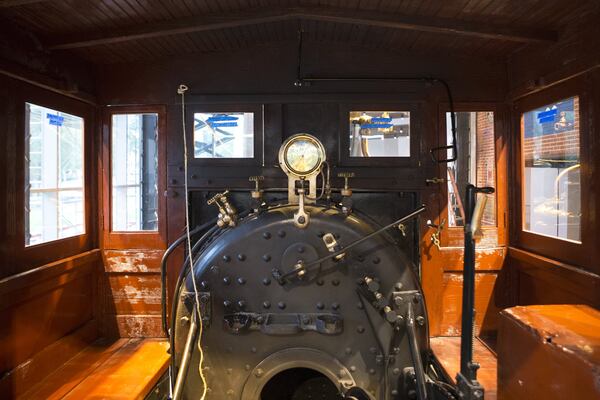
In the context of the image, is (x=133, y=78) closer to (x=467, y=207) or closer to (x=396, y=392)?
(x=467, y=207)

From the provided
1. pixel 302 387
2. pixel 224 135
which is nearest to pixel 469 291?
pixel 302 387

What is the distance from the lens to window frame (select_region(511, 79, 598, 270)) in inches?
102

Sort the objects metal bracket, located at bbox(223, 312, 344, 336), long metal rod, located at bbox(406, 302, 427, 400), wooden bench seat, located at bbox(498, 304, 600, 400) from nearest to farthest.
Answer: wooden bench seat, located at bbox(498, 304, 600, 400) → long metal rod, located at bbox(406, 302, 427, 400) → metal bracket, located at bbox(223, 312, 344, 336)

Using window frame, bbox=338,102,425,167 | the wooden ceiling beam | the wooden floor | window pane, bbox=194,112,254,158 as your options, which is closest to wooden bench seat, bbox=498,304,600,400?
the wooden floor

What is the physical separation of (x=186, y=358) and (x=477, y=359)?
226cm

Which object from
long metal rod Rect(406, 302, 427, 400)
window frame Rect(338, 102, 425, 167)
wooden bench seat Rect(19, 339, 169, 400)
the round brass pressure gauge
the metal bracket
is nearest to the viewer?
long metal rod Rect(406, 302, 427, 400)

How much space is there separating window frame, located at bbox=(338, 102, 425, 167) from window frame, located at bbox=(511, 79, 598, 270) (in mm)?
851

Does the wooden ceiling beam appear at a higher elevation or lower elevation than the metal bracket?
higher

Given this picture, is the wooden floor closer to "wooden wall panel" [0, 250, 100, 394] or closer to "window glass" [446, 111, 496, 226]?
"window glass" [446, 111, 496, 226]

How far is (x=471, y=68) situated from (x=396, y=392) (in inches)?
105

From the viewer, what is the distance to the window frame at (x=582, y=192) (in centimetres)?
258

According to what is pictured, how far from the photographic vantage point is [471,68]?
338 cm

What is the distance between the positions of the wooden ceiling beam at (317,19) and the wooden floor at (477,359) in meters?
2.44

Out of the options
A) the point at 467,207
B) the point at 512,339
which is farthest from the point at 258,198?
the point at 512,339
